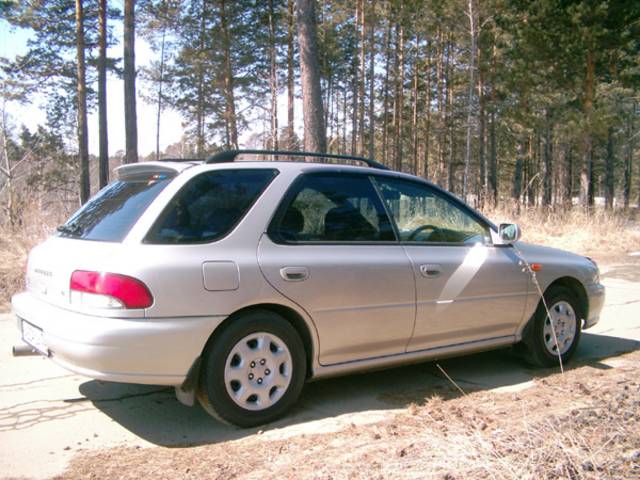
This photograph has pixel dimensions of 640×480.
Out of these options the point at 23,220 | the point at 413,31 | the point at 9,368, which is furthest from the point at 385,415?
the point at 413,31

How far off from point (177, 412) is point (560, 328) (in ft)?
11.3

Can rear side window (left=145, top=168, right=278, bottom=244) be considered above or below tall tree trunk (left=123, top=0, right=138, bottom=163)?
below

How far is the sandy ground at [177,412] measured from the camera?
317cm

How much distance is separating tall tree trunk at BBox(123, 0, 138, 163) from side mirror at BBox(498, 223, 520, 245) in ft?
44.2

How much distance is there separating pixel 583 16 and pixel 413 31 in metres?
14.8

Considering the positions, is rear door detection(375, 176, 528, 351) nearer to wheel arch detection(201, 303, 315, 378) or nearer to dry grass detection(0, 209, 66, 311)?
wheel arch detection(201, 303, 315, 378)

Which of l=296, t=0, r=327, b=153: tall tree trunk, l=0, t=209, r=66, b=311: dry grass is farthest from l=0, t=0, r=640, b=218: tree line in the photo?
l=0, t=209, r=66, b=311: dry grass

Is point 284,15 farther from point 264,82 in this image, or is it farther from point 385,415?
point 385,415

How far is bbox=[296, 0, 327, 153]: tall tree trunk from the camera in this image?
387 inches

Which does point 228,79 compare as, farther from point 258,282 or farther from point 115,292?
point 115,292

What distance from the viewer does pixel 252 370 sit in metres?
3.50

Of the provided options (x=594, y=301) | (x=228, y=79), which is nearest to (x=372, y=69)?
(x=228, y=79)

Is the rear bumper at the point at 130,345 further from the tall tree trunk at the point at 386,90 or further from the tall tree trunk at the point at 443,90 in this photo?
the tall tree trunk at the point at 443,90

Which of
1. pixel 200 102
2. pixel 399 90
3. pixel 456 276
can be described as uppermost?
pixel 399 90
